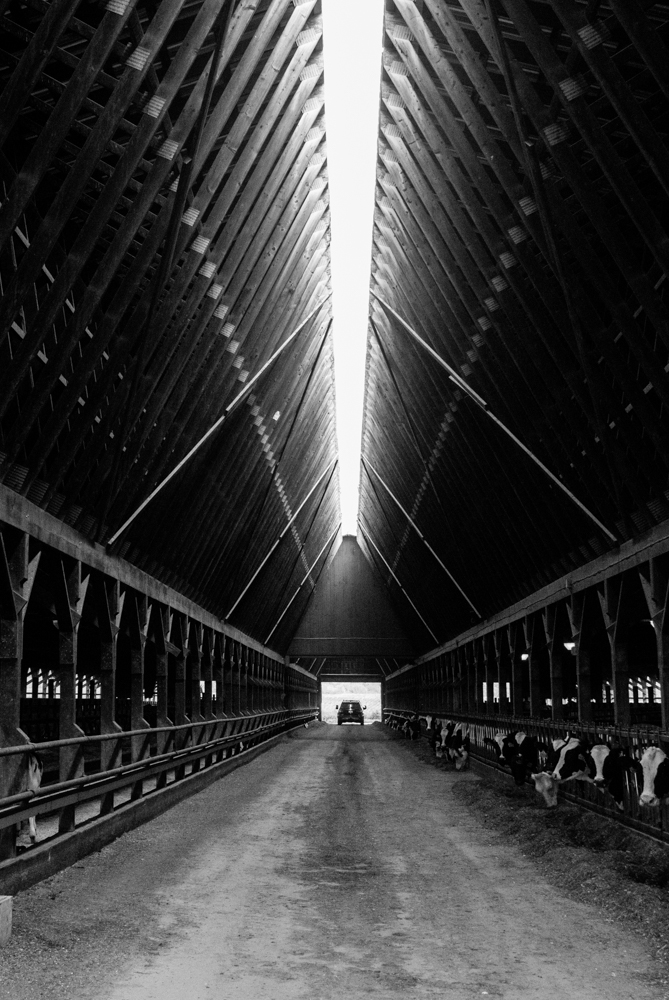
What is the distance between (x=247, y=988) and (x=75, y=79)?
25.5 feet

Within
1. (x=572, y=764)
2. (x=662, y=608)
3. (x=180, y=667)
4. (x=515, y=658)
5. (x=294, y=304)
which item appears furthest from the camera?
(x=515, y=658)

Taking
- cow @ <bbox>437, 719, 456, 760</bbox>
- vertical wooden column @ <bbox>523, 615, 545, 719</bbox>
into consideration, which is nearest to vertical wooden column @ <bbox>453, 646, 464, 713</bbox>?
cow @ <bbox>437, 719, 456, 760</bbox>

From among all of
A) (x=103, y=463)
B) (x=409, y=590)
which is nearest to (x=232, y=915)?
(x=103, y=463)

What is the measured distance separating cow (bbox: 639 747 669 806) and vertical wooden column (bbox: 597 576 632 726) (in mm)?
4504

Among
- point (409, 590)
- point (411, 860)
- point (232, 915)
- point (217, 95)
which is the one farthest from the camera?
point (409, 590)

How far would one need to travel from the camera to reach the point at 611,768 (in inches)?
488

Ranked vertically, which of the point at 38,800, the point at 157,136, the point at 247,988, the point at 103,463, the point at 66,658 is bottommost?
the point at 247,988

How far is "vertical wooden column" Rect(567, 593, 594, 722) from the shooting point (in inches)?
690

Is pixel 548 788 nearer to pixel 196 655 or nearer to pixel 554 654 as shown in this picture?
pixel 554 654

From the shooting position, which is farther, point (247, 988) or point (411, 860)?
point (411, 860)

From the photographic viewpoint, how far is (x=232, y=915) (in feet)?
26.3

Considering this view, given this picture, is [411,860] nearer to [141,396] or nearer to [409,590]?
[141,396]

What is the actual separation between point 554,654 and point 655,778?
928cm

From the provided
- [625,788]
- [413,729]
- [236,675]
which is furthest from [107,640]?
[413,729]
